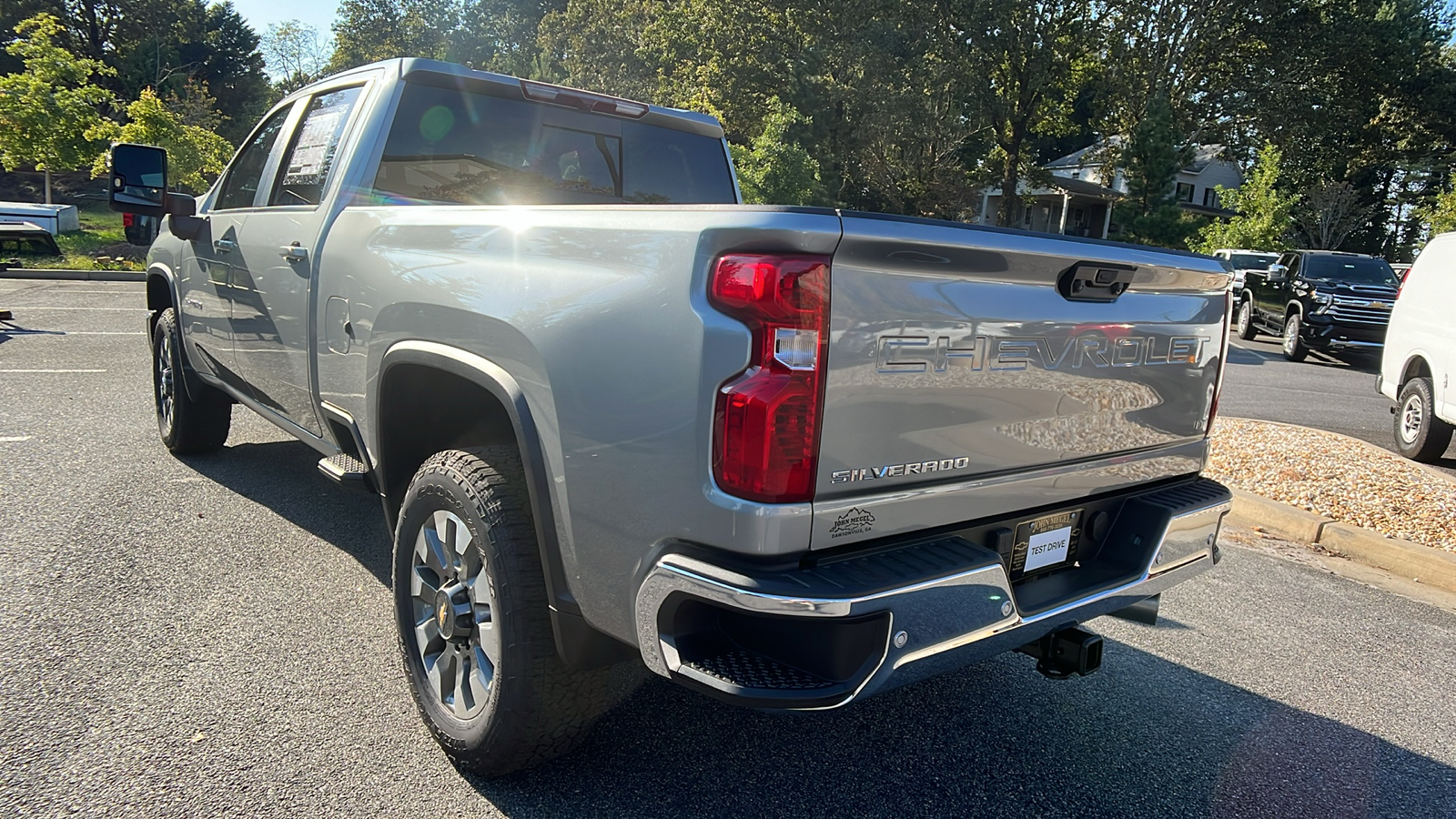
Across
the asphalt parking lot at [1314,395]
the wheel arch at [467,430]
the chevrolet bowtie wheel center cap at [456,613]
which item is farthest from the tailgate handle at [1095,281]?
the asphalt parking lot at [1314,395]

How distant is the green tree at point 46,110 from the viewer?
19719mm

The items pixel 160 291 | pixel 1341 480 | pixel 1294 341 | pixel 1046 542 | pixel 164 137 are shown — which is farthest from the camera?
pixel 164 137

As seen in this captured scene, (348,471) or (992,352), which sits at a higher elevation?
(992,352)

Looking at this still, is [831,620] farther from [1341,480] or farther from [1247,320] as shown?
[1247,320]

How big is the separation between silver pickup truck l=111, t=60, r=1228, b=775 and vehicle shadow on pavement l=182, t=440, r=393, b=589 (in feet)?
3.25

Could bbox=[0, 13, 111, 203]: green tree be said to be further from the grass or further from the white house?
the white house

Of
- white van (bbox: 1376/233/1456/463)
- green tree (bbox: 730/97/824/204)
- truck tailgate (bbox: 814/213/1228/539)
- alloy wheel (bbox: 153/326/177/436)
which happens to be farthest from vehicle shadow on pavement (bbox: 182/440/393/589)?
green tree (bbox: 730/97/824/204)

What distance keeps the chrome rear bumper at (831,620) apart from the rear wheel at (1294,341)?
16.3 metres

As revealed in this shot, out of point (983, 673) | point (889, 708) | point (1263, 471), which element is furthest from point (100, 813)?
point (1263, 471)

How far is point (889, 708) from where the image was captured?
3121mm

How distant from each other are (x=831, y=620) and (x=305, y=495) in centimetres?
415

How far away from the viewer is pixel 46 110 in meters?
19.9

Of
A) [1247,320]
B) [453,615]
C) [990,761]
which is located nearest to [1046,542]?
[990,761]

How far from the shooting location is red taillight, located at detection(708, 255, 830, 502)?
184 centimetres
